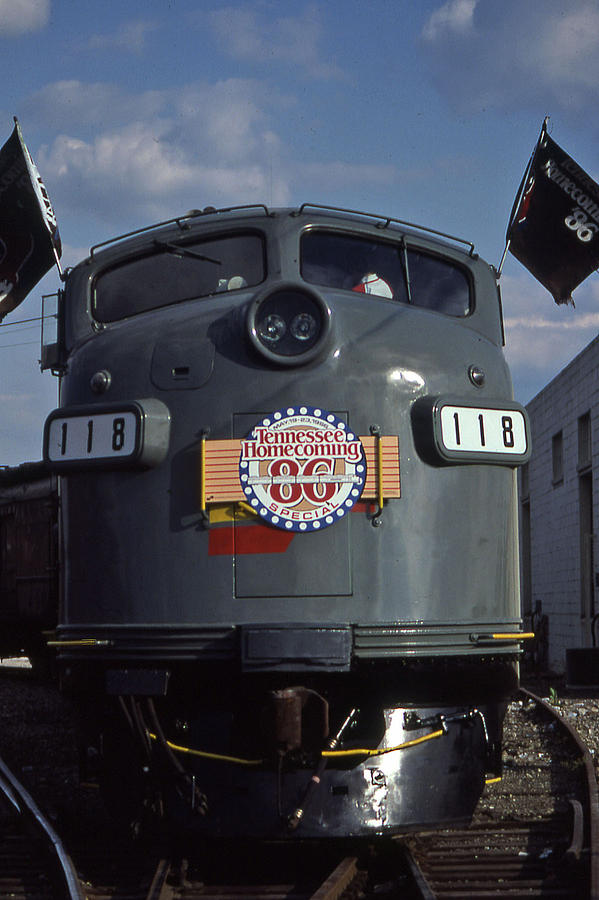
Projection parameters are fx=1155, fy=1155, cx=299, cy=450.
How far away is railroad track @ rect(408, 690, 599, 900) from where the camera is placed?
508 centimetres

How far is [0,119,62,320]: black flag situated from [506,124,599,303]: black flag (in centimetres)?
350

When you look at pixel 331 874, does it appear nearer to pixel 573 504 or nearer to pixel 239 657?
pixel 239 657

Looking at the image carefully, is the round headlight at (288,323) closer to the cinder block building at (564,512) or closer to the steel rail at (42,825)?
the steel rail at (42,825)

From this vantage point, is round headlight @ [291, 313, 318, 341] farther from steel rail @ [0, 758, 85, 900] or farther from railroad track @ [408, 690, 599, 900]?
steel rail @ [0, 758, 85, 900]

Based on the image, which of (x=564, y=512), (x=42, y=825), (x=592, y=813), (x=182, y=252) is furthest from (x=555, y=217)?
(x=564, y=512)

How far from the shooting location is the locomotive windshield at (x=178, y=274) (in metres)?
5.92

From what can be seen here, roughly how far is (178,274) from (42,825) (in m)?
2.96

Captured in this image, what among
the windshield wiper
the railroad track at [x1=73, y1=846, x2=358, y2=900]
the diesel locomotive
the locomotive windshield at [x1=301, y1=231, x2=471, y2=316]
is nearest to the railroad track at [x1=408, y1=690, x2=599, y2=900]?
the diesel locomotive

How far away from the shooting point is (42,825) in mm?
6016

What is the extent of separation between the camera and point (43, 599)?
13.7 meters

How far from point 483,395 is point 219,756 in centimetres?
218

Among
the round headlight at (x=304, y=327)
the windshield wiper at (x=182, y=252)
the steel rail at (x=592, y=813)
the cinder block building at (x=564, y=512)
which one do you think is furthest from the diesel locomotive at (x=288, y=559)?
the cinder block building at (x=564, y=512)

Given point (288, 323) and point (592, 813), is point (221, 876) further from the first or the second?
point (288, 323)

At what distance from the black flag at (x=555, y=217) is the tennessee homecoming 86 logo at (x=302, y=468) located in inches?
147
